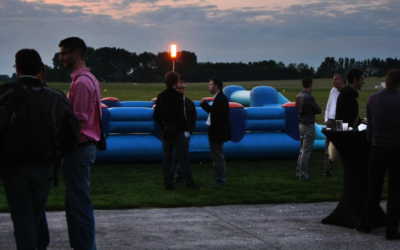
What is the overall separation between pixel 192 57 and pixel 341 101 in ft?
352

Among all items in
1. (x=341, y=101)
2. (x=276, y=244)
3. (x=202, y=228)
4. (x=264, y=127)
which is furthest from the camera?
(x=264, y=127)

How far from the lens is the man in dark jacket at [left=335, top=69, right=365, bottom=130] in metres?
6.96

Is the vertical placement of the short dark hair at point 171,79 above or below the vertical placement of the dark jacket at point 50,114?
above

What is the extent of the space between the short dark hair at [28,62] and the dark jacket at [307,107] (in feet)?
20.0

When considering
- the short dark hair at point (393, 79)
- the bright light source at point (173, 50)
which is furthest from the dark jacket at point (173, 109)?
the bright light source at point (173, 50)

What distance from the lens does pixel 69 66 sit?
173 inches

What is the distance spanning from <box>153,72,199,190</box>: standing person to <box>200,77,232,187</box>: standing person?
1.50ft

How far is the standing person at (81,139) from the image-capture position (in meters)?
4.24

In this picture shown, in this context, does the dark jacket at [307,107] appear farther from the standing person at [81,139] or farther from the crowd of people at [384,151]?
the standing person at [81,139]

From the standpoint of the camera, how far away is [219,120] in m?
8.41

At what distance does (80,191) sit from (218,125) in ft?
14.2

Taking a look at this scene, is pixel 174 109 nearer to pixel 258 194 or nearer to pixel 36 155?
pixel 258 194

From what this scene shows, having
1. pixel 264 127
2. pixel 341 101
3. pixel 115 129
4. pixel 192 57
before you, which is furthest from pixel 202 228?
pixel 192 57

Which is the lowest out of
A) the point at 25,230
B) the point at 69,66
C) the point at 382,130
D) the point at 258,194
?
the point at 258,194
